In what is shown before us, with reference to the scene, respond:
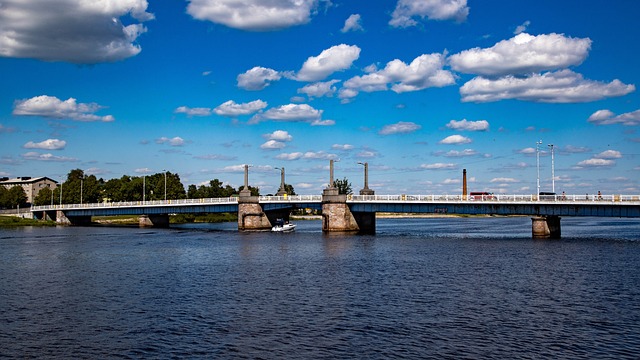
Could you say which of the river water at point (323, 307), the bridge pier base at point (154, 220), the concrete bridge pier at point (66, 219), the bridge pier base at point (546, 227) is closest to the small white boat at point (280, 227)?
the bridge pier base at point (154, 220)

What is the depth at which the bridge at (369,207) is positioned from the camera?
328 ft

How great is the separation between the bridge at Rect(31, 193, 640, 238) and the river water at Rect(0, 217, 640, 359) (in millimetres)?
26527

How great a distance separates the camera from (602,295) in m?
44.9

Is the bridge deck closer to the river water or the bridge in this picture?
the bridge

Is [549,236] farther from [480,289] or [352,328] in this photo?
[352,328]

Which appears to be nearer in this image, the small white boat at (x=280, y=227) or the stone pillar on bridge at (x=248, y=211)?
the small white boat at (x=280, y=227)

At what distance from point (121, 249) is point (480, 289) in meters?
56.5

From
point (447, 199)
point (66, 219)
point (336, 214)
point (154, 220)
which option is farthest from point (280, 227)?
point (66, 219)

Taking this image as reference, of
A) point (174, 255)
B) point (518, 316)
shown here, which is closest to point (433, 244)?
point (174, 255)

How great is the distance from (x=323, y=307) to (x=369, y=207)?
8492cm

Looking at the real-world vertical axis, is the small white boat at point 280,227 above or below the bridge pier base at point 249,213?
below

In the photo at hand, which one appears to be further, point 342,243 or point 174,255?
point 342,243

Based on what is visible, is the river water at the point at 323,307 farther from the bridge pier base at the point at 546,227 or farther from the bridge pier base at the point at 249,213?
the bridge pier base at the point at 249,213

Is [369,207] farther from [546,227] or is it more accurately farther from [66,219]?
[66,219]
